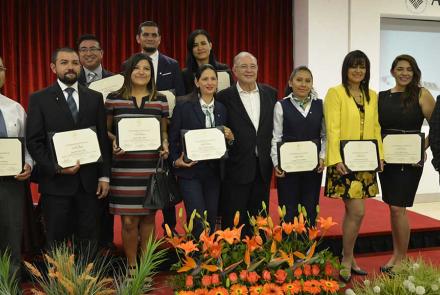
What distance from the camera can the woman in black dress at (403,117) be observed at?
10.5 ft

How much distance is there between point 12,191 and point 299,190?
1697 mm

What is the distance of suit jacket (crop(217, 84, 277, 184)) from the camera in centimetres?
312

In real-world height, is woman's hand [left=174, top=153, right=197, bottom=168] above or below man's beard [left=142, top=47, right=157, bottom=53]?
below

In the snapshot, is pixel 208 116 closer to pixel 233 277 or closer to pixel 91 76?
pixel 91 76

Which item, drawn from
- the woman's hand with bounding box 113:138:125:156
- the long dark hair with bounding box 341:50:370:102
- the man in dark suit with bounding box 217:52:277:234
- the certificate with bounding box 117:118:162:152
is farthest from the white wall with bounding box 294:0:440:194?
the woman's hand with bounding box 113:138:125:156

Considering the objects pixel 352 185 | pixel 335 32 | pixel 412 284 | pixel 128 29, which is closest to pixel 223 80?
pixel 352 185

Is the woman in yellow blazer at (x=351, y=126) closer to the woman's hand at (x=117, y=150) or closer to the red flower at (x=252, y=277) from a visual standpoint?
the woman's hand at (x=117, y=150)

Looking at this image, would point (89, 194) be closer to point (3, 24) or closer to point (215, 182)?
point (215, 182)

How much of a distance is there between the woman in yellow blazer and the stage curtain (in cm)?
330

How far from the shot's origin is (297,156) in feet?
10.1

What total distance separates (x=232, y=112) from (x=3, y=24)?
3.54 metres

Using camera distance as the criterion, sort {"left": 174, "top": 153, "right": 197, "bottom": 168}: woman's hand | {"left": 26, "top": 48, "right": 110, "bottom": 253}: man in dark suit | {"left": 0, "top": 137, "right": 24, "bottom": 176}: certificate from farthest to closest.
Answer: {"left": 174, "top": 153, "right": 197, "bottom": 168}: woman's hand → {"left": 26, "top": 48, "right": 110, "bottom": 253}: man in dark suit → {"left": 0, "top": 137, "right": 24, "bottom": 176}: certificate

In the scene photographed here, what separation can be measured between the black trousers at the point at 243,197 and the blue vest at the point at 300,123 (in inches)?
10.9

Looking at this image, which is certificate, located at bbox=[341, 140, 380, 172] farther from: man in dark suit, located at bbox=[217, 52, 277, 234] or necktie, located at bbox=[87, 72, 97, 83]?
necktie, located at bbox=[87, 72, 97, 83]
